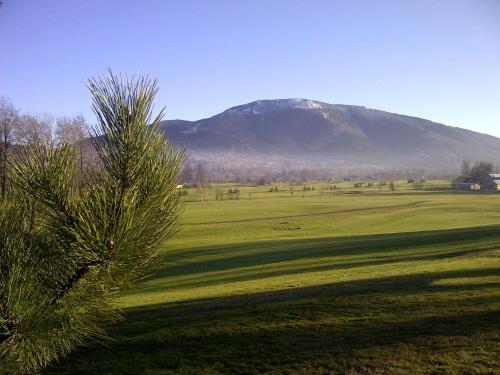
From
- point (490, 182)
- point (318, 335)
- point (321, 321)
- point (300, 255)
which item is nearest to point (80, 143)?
point (318, 335)

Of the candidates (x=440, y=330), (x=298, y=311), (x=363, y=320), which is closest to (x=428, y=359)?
(x=440, y=330)

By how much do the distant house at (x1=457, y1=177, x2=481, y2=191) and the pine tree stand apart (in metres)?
148

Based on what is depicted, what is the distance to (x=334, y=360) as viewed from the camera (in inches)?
401

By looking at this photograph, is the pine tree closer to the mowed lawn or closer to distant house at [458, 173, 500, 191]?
the mowed lawn

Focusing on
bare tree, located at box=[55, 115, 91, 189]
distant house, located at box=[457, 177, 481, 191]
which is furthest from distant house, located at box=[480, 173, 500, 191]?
bare tree, located at box=[55, 115, 91, 189]

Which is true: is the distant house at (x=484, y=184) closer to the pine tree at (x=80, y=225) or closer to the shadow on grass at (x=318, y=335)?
the shadow on grass at (x=318, y=335)

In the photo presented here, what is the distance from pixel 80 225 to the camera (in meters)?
3.35

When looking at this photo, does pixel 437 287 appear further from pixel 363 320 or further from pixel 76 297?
pixel 76 297

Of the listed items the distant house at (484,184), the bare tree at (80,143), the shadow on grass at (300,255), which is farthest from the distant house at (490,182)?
the bare tree at (80,143)

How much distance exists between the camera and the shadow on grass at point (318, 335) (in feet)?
33.1

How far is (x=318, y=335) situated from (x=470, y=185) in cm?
14023

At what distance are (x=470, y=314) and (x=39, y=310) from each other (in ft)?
42.8

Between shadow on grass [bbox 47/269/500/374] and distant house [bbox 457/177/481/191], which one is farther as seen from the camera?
distant house [bbox 457/177/481/191]

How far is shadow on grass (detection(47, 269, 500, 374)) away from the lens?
10078 mm
